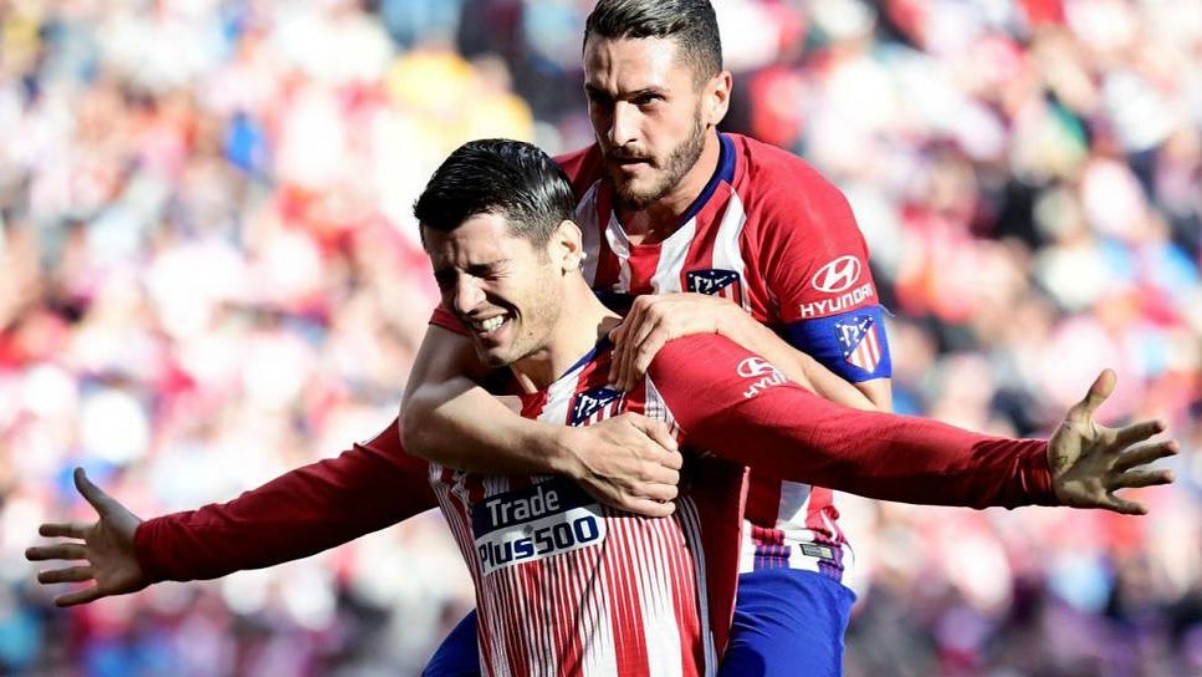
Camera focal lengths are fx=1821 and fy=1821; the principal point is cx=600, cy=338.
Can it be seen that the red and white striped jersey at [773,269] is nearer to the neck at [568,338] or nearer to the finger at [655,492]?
the neck at [568,338]

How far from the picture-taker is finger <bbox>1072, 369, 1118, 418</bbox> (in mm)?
2236

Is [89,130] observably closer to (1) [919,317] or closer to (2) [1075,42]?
(1) [919,317]

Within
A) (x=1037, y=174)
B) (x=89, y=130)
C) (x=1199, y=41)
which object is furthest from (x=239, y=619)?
(x=1199, y=41)

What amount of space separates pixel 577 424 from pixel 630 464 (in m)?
0.21

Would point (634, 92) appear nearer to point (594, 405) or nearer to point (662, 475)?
point (594, 405)

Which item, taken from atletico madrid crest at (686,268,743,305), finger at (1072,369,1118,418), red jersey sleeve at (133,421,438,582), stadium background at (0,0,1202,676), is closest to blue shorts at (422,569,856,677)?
red jersey sleeve at (133,421,438,582)

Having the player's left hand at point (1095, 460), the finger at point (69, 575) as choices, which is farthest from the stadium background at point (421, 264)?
the player's left hand at point (1095, 460)

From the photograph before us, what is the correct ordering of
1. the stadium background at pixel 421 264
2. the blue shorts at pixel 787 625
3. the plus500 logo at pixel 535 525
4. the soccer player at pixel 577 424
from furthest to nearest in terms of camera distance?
1. the stadium background at pixel 421 264
2. the blue shorts at pixel 787 625
3. the plus500 logo at pixel 535 525
4. the soccer player at pixel 577 424

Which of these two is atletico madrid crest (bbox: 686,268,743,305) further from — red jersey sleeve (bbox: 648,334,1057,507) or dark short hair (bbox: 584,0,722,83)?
red jersey sleeve (bbox: 648,334,1057,507)

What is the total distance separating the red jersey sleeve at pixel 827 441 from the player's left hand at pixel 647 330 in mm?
21

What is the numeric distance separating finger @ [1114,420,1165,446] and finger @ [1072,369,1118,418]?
5cm

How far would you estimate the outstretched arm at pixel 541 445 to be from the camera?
2699 millimetres

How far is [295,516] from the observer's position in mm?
3258

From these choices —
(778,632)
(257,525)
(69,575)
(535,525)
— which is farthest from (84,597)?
(778,632)
